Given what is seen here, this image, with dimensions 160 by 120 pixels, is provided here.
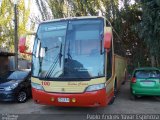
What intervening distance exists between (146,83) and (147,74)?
47cm

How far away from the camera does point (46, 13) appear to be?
26.1 metres

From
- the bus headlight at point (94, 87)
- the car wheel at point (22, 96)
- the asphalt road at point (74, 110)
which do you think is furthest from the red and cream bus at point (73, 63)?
the car wheel at point (22, 96)

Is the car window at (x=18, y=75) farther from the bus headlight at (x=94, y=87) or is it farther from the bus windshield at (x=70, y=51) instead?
the bus headlight at (x=94, y=87)

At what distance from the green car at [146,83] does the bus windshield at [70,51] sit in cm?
347

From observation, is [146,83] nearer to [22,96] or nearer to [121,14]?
[22,96]

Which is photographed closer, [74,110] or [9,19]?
[74,110]

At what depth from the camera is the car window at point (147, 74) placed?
11.4 meters

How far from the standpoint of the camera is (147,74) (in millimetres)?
11500

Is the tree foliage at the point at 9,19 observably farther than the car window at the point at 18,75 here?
Yes

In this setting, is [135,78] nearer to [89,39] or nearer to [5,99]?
[89,39]

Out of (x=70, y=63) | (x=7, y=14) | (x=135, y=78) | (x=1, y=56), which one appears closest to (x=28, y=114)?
(x=70, y=63)

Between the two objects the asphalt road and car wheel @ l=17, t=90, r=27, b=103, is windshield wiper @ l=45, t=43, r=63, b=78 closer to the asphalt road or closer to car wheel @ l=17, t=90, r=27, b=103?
the asphalt road

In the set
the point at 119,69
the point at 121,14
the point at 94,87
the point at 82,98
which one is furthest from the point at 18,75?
the point at 121,14

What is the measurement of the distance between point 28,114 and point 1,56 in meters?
10.5
